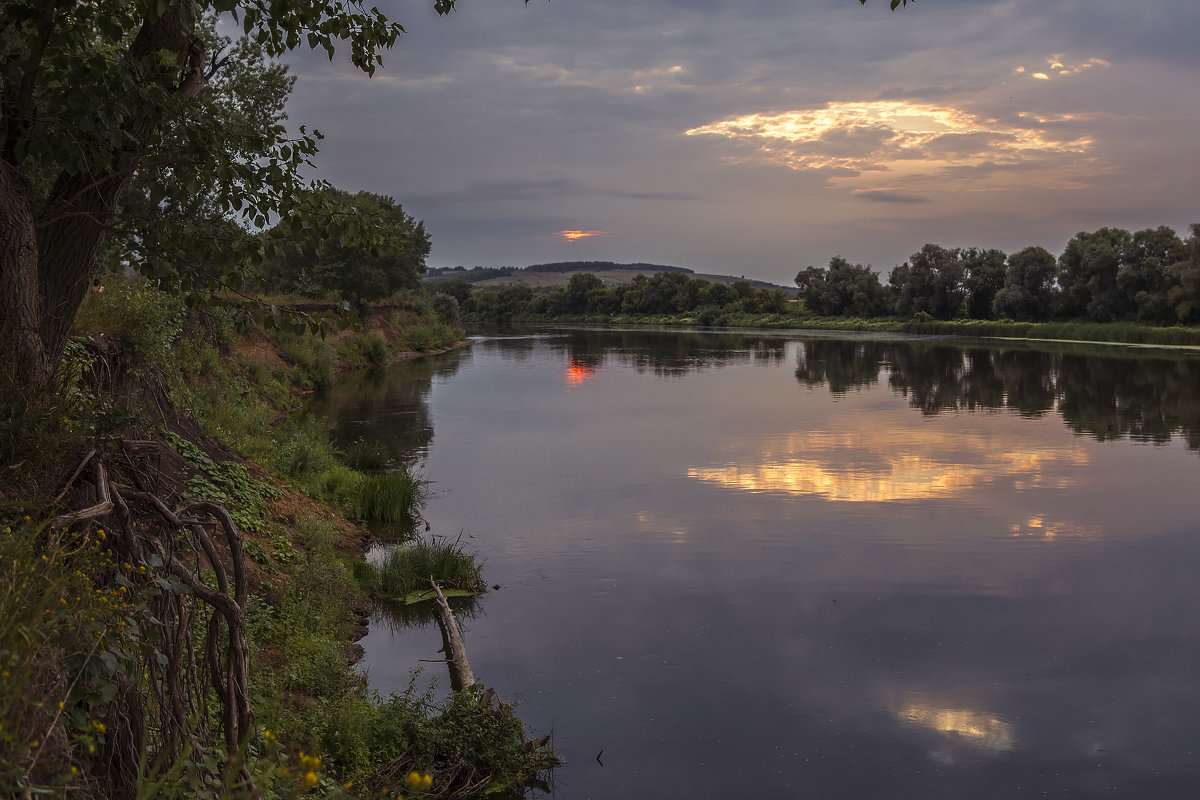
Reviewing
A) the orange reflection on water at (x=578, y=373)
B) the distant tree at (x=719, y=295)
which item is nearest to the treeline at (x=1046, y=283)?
the distant tree at (x=719, y=295)

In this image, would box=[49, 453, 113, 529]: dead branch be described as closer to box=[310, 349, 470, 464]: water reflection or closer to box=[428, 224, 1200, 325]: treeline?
box=[310, 349, 470, 464]: water reflection

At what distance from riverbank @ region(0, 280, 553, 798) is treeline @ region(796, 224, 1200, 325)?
69019mm

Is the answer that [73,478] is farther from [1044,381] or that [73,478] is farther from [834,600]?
[1044,381]

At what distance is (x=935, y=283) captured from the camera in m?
100

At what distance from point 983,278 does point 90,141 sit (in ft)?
332

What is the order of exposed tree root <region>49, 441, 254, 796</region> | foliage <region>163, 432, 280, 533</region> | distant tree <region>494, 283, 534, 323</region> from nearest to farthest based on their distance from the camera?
exposed tree root <region>49, 441, 254, 796</region>, foliage <region>163, 432, 280, 533</region>, distant tree <region>494, 283, 534, 323</region>

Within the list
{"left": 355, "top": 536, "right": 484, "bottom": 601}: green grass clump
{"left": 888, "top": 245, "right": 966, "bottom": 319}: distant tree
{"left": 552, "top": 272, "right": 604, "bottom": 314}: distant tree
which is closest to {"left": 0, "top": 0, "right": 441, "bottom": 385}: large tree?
{"left": 355, "top": 536, "right": 484, "bottom": 601}: green grass clump

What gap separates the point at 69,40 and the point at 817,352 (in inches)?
2576

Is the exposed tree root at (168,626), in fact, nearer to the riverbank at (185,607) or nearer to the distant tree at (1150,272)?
the riverbank at (185,607)

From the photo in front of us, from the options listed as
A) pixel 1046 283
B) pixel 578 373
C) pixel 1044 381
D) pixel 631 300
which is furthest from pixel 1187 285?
pixel 631 300

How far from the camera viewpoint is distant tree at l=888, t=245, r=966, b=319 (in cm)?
9894

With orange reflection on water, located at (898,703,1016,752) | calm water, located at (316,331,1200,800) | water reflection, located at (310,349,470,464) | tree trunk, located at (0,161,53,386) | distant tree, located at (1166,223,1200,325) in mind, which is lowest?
orange reflection on water, located at (898,703,1016,752)

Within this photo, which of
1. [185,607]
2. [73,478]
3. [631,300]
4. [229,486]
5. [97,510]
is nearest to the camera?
[97,510]

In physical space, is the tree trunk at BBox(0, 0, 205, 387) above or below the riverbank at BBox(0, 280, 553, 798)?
→ above
